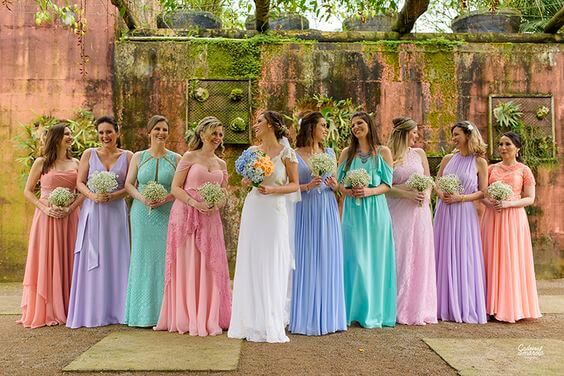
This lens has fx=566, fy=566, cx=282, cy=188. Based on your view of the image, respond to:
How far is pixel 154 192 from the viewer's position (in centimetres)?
573

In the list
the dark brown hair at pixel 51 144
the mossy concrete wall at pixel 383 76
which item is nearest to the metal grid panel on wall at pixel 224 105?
the mossy concrete wall at pixel 383 76

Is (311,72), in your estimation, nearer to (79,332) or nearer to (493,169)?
(493,169)

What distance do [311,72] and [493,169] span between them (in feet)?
13.1

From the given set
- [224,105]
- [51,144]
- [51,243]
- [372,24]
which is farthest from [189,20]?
[51,243]

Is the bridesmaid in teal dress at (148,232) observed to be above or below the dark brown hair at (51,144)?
below

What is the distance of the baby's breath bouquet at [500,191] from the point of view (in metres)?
6.30

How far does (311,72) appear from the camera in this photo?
972 cm

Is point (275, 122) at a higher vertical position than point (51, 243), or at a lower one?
higher

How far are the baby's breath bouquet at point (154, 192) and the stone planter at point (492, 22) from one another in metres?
7.27

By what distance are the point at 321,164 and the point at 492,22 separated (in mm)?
6572

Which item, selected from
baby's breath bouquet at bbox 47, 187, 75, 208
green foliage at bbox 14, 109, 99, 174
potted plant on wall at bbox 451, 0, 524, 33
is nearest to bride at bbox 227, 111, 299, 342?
baby's breath bouquet at bbox 47, 187, 75, 208

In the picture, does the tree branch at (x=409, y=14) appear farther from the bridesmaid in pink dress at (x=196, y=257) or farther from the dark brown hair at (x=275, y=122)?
the bridesmaid in pink dress at (x=196, y=257)

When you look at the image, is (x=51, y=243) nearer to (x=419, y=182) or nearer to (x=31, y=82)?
(x=419, y=182)

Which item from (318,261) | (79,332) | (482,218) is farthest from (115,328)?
(482,218)
